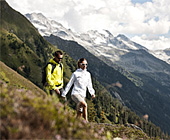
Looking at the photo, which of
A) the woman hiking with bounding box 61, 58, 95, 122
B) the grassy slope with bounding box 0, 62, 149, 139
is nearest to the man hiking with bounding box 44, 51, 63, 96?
the woman hiking with bounding box 61, 58, 95, 122

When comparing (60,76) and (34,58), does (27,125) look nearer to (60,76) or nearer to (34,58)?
(60,76)

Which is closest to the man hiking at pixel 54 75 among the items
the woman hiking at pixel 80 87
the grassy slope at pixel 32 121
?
the woman hiking at pixel 80 87

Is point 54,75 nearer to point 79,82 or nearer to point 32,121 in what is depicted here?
point 79,82

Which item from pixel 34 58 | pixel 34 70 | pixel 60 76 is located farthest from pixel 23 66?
pixel 60 76

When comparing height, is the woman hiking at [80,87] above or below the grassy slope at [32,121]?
above

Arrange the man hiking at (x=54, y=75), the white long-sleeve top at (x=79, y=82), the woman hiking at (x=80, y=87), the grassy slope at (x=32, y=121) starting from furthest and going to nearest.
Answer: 1. the white long-sleeve top at (x=79, y=82)
2. the woman hiking at (x=80, y=87)
3. the man hiking at (x=54, y=75)
4. the grassy slope at (x=32, y=121)

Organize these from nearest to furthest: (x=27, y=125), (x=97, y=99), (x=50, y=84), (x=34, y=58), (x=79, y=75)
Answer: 1. (x=27, y=125)
2. (x=50, y=84)
3. (x=79, y=75)
4. (x=34, y=58)
5. (x=97, y=99)

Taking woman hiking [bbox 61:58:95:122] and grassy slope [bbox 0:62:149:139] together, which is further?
woman hiking [bbox 61:58:95:122]

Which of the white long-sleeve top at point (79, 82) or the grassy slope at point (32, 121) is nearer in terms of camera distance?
the grassy slope at point (32, 121)

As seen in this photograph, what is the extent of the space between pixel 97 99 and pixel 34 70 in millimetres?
81130

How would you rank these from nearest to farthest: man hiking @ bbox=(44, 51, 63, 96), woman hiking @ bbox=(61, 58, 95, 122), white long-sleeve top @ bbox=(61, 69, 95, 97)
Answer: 1. man hiking @ bbox=(44, 51, 63, 96)
2. woman hiking @ bbox=(61, 58, 95, 122)
3. white long-sleeve top @ bbox=(61, 69, 95, 97)

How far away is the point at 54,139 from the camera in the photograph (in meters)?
3.32

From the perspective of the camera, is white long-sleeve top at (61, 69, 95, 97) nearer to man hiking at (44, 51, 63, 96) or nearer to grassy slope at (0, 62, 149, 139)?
man hiking at (44, 51, 63, 96)

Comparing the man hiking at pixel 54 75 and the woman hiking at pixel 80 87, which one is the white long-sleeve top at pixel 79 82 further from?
the man hiking at pixel 54 75
